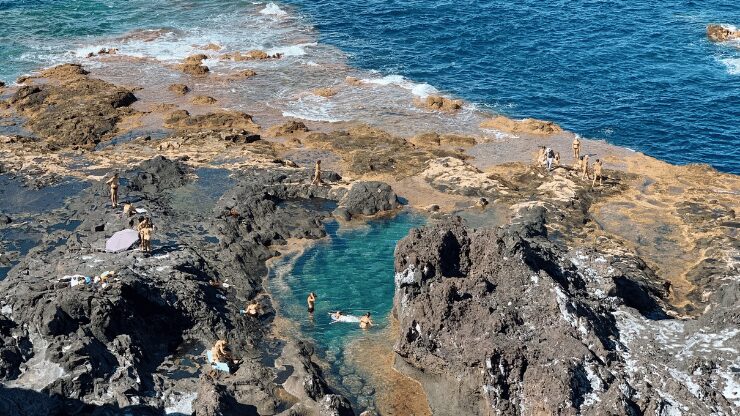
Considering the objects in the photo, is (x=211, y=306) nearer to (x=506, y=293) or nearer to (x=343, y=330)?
(x=343, y=330)

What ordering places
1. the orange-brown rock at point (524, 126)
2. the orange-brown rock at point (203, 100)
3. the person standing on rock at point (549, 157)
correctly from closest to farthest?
the person standing on rock at point (549, 157) < the orange-brown rock at point (524, 126) < the orange-brown rock at point (203, 100)

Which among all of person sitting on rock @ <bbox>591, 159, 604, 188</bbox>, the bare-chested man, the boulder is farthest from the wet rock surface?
the bare-chested man

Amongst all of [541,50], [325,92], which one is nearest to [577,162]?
[325,92]

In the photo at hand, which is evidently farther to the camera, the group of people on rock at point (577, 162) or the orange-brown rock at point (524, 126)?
the orange-brown rock at point (524, 126)

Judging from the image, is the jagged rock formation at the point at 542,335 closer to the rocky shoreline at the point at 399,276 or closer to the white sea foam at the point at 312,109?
the rocky shoreline at the point at 399,276

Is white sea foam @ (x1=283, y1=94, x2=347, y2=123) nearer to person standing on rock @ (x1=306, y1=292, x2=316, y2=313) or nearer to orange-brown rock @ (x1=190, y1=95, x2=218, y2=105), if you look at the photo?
orange-brown rock @ (x1=190, y1=95, x2=218, y2=105)

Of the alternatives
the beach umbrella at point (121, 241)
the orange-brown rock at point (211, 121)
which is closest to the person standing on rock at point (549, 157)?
the orange-brown rock at point (211, 121)
